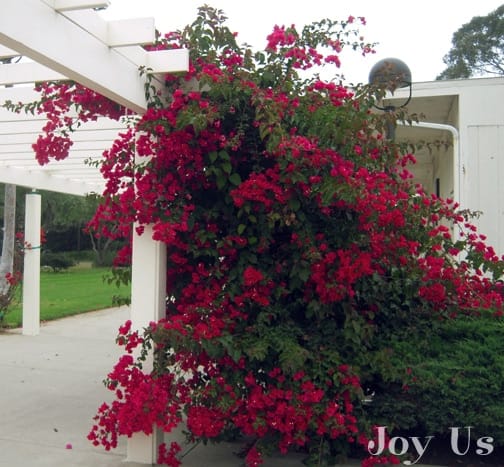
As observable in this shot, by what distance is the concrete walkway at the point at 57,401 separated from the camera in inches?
149

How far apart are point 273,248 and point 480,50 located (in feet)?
91.0

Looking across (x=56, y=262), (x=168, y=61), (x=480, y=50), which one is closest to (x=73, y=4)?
(x=168, y=61)

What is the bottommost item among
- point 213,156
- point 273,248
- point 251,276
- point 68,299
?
point 68,299

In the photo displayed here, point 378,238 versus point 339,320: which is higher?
point 378,238

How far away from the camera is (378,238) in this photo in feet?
11.2

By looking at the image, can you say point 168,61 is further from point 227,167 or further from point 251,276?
point 251,276

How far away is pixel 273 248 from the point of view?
371 centimetres

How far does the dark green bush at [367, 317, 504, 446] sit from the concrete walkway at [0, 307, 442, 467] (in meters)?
0.79

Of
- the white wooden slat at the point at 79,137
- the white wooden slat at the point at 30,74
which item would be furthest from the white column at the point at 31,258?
the white wooden slat at the point at 30,74

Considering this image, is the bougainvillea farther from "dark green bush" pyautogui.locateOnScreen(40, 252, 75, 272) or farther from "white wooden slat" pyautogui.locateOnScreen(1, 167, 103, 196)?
"dark green bush" pyautogui.locateOnScreen(40, 252, 75, 272)

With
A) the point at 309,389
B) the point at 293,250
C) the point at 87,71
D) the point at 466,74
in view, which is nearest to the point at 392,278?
the point at 293,250

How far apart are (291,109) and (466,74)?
2621 cm

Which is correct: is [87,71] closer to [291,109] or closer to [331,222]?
[291,109]

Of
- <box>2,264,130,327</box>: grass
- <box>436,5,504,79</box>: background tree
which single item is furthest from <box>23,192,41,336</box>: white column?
<box>436,5,504,79</box>: background tree
